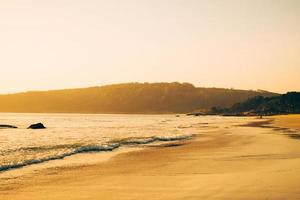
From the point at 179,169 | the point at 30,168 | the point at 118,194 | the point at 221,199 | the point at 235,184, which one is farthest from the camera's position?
the point at 30,168

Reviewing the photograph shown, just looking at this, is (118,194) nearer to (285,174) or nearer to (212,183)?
(212,183)

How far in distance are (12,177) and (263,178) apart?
350 inches

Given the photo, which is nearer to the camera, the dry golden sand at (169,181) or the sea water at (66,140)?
the dry golden sand at (169,181)

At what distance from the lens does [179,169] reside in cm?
1641

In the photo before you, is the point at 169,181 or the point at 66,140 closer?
the point at 169,181

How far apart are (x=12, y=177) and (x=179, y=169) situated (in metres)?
6.33

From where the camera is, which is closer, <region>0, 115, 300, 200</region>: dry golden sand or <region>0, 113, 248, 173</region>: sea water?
<region>0, 115, 300, 200</region>: dry golden sand

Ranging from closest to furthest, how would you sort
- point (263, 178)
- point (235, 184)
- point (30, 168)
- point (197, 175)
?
1. point (235, 184)
2. point (263, 178)
3. point (197, 175)
4. point (30, 168)

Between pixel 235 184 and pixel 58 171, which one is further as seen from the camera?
pixel 58 171

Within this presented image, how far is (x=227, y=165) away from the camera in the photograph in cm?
1731

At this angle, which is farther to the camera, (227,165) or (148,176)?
(227,165)

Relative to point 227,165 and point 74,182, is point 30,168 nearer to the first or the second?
point 74,182

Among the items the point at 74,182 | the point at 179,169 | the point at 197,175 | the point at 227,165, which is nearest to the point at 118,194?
the point at 74,182

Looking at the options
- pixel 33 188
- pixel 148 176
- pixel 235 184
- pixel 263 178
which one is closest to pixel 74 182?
pixel 33 188
